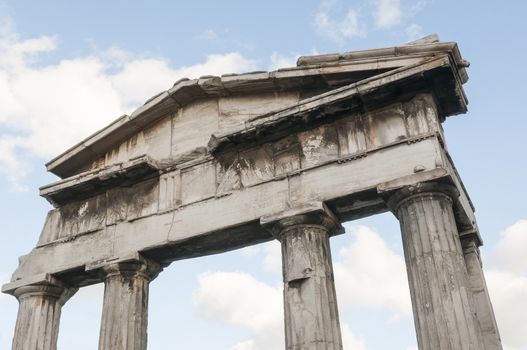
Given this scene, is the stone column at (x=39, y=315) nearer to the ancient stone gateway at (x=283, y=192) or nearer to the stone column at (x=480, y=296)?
the ancient stone gateway at (x=283, y=192)

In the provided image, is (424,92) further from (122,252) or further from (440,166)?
(122,252)

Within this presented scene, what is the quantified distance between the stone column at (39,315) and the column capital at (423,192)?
8336 mm

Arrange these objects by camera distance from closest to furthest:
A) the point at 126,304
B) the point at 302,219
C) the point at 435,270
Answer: the point at 435,270 < the point at 302,219 < the point at 126,304

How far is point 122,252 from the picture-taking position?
1366 centimetres

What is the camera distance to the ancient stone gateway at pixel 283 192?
10.8 m

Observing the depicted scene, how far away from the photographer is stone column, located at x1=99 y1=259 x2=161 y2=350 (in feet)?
42.3

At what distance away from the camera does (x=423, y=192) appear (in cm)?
1087

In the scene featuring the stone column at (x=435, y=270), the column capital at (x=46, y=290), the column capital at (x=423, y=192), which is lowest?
the stone column at (x=435, y=270)

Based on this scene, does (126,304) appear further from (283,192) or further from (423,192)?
(423,192)

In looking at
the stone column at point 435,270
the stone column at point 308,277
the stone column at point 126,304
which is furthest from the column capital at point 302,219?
the stone column at point 126,304

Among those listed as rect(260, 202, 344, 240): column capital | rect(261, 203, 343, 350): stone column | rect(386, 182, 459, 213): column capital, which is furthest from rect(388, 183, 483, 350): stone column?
rect(261, 203, 343, 350): stone column

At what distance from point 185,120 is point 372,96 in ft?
15.6

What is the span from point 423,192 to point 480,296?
9.60ft

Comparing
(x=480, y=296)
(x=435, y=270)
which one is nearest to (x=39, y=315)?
(x=435, y=270)
